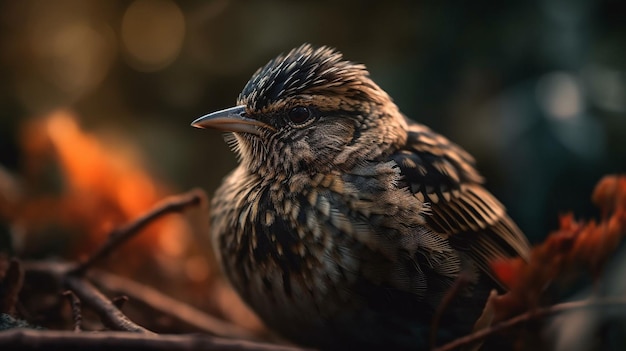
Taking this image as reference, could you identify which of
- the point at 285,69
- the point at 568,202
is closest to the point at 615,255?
the point at 568,202

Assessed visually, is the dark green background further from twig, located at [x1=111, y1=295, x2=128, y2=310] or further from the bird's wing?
twig, located at [x1=111, y1=295, x2=128, y2=310]

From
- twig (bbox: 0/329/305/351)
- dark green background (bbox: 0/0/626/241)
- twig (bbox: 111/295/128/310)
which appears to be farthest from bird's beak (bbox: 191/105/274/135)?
dark green background (bbox: 0/0/626/241)

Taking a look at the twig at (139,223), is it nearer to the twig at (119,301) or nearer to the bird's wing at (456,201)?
the twig at (119,301)

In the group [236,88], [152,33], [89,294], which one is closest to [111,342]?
[89,294]

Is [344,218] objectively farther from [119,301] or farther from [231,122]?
[119,301]

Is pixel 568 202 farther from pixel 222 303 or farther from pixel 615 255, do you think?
pixel 222 303

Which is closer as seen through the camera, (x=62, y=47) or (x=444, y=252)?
(x=444, y=252)
